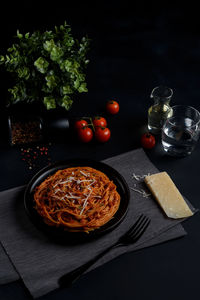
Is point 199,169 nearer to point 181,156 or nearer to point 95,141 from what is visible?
point 181,156

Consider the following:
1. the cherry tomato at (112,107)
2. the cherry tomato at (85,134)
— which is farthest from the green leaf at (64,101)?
the cherry tomato at (112,107)

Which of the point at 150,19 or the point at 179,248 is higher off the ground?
the point at 150,19

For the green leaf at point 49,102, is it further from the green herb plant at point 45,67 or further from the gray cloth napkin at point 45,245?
the gray cloth napkin at point 45,245

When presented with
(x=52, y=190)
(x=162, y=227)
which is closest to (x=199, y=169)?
(x=162, y=227)

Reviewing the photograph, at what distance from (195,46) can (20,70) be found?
2321mm

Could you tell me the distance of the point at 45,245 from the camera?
3.05 m

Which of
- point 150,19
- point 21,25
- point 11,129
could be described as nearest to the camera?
point 11,129

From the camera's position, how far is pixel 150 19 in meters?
5.38

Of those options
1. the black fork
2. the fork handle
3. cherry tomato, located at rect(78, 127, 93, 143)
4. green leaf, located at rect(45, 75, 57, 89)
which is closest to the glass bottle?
cherry tomato, located at rect(78, 127, 93, 143)

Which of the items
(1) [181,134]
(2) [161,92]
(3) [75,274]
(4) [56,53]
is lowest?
(3) [75,274]

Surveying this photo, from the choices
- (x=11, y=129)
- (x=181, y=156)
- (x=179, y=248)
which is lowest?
(x=179, y=248)

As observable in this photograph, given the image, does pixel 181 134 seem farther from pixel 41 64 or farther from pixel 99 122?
pixel 41 64

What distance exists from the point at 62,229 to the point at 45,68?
4.12 feet

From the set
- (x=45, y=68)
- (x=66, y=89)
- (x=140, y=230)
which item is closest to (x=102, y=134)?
(x=66, y=89)
